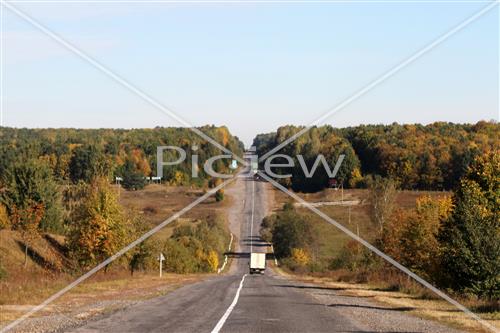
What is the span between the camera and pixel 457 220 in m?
38.0

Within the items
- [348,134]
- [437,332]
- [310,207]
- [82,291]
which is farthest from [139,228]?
[348,134]

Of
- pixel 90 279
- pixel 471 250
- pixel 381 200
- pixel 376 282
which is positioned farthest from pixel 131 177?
pixel 471 250

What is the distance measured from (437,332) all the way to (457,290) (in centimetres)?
1927

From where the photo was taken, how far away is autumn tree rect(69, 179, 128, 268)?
54312mm

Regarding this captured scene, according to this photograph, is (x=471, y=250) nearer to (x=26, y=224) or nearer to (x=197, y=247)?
(x=26, y=224)

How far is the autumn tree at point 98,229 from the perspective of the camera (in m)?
54.3

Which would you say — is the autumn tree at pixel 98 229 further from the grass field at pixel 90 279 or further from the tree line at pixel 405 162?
the tree line at pixel 405 162

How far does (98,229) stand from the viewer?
54625mm

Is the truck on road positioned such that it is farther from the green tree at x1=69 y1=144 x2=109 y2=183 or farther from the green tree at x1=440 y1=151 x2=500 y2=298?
the green tree at x1=440 y1=151 x2=500 y2=298

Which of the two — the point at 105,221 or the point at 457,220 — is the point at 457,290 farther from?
the point at 105,221

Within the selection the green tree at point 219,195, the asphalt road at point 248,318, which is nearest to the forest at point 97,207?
the asphalt road at point 248,318

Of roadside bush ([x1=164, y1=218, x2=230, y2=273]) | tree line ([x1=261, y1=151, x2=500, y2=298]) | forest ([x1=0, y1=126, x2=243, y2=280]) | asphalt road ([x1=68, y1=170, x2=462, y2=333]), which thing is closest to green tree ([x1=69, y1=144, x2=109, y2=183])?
forest ([x1=0, y1=126, x2=243, y2=280])

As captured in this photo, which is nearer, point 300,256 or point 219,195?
point 300,256

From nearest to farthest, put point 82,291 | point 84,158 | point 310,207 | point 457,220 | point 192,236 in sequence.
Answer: point 82,291
point 457,220
point 192,236
point 84,158
point 310,207
